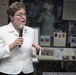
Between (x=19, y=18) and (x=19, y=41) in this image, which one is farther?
(x=19, y=18)

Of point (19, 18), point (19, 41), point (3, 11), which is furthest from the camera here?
point (3, 11)

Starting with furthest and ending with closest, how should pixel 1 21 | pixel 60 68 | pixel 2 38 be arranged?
pixel 60 68 < pixel 1 21 < pixel 2 38

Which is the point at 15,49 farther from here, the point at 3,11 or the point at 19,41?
the point at 3,11

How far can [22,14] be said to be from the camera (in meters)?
3.92

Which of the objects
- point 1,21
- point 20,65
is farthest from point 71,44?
point 20,65

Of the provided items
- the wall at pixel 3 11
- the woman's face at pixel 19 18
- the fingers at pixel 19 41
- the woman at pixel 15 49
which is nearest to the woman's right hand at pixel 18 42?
the fingers at pixel 19 41

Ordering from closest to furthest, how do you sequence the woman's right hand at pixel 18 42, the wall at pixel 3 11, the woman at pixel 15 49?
the woman's right hand at pixel 18 42 < the woman at pixel 15 49 < the wall at pixel 3 11

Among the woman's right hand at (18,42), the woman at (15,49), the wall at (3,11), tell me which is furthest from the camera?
the wall at (3,11)

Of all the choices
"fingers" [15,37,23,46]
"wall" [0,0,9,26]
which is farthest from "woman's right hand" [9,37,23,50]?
"wall" [0,0,9,26]

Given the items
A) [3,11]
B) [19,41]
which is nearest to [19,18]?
[19,41]

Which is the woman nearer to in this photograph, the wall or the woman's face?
the woman's face

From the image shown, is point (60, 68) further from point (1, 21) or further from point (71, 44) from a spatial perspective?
point (1, 21)

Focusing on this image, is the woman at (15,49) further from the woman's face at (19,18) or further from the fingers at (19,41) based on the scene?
the fingers at (19,41)

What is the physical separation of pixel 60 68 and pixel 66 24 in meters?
0.96
